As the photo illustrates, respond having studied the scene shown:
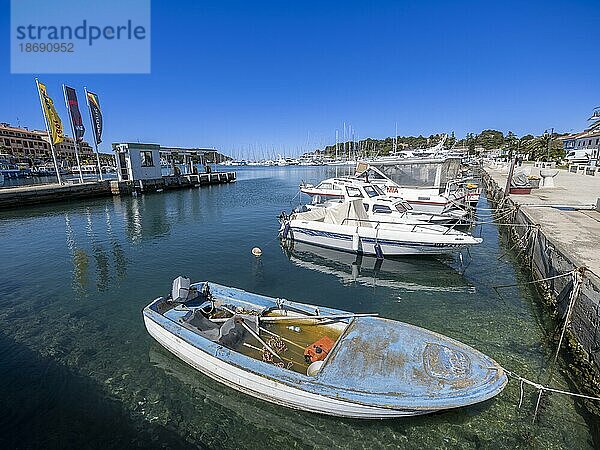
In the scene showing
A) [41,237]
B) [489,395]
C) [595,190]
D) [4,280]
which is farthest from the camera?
[595,190]

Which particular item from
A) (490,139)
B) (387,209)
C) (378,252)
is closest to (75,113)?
(387,209)

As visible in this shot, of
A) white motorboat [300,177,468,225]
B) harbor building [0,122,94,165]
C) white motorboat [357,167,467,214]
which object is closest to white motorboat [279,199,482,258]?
white motorboat [300,177,468,225]

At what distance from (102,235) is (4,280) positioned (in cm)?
840

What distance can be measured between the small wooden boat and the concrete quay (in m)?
3.39

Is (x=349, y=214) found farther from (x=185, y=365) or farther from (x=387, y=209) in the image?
(x=185, y=365)

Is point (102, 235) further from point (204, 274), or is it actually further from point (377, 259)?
point (377, 259)

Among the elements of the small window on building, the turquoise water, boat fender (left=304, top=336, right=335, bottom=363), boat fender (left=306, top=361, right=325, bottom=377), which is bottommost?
the turquoise water

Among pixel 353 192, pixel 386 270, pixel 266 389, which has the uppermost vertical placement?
pixel 353 192

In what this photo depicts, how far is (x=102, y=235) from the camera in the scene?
21.5m

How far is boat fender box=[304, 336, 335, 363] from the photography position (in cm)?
648

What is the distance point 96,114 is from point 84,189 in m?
9.69

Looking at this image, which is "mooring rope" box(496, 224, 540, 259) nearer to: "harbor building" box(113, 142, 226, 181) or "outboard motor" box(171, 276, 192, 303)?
"outboard motor" box(171, 276, 192, 303)


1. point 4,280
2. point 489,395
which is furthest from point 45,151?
point 489,395

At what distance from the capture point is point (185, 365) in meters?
7.58
